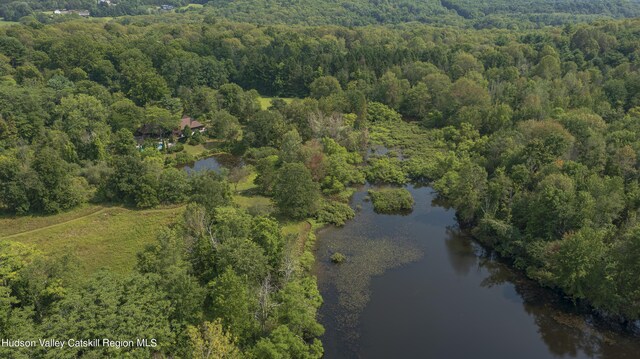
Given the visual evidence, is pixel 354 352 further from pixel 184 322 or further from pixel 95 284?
pixel 95 284

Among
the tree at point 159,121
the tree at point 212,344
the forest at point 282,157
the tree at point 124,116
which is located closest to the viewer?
the tree at point 212,344

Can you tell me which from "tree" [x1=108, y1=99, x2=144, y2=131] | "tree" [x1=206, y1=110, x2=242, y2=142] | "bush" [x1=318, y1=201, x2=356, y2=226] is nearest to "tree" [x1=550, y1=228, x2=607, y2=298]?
"bush" [x1=318, y1=201, x2=356, y2=226]

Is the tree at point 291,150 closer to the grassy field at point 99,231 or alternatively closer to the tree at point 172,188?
the grassy field at point 99,231

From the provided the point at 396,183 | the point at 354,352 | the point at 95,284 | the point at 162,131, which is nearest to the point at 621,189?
the point at 396,183

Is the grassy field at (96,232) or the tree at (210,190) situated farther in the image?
the tree at (210,190)

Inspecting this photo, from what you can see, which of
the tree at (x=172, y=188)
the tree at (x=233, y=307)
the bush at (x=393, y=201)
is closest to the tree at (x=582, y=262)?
the bush at (x=393, y=201)

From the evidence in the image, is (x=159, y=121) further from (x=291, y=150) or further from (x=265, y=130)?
(x=291, y=150)

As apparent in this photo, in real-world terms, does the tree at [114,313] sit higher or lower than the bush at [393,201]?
higher
